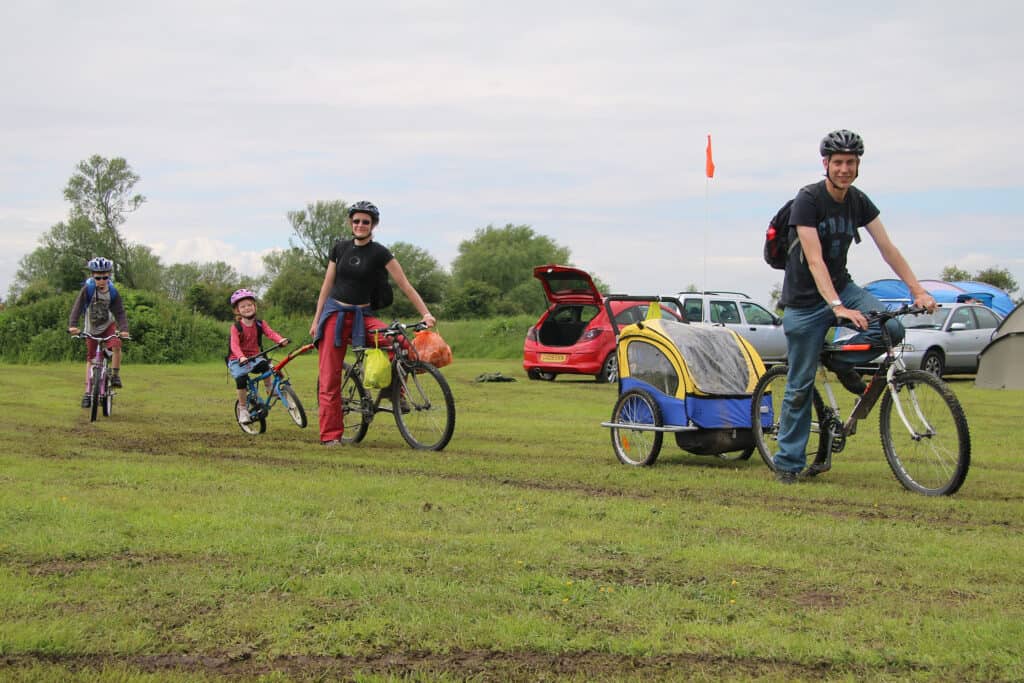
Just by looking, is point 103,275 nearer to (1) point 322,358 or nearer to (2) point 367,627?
(1) point 322,358

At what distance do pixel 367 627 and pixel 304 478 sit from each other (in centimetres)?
432

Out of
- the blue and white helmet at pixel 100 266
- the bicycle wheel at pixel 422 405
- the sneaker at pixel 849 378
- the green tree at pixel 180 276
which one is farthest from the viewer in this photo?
the green tree at pixel 180 276

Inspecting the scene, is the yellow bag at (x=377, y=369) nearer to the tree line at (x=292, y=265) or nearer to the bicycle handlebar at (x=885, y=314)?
the bicycle handlebar at (x=885, y=314)

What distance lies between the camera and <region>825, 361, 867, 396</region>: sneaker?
A: 815 centimetres

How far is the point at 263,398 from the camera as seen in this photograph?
41.6 feet

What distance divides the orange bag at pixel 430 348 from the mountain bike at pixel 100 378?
16.9 feet

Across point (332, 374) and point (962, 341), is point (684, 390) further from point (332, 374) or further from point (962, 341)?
point (962, 341)

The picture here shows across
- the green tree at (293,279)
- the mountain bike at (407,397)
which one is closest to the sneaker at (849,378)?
the mountain bike at (407,397)

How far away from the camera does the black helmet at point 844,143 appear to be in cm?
763

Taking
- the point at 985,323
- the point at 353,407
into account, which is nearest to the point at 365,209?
the point at 353,407

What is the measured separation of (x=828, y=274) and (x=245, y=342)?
24.4 feet

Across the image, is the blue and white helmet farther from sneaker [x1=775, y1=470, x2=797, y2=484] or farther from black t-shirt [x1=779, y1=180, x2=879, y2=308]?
black t-shirt [x1=779, y1=180, x2=879, y2=308]

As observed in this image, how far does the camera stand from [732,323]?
82.0ft

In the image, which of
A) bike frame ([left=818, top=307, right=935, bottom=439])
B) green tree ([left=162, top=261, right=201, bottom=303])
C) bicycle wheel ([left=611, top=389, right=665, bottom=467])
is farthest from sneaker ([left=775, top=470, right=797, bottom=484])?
green tree ([left=162, top=261, right=201, bottom=303])
